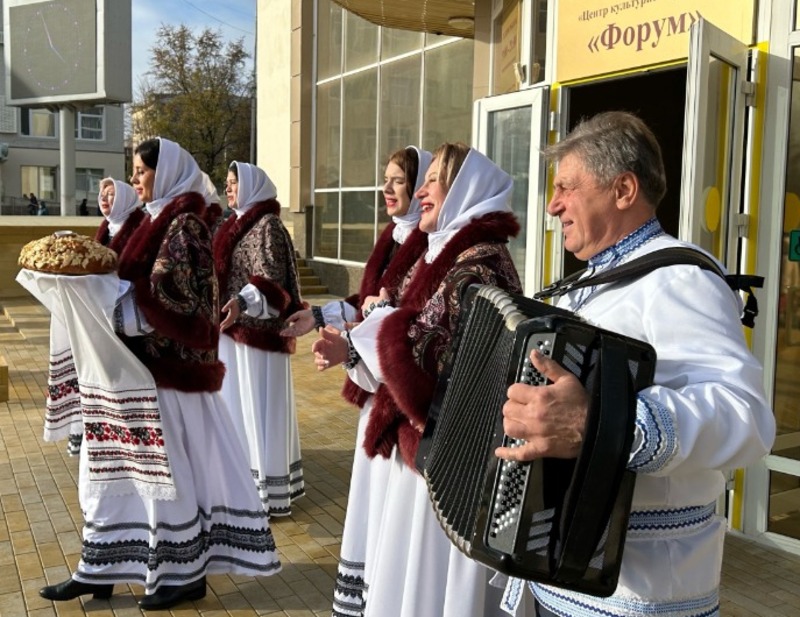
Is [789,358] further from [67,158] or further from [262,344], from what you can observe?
[67,158]

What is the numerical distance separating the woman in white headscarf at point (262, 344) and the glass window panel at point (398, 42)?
903 cm

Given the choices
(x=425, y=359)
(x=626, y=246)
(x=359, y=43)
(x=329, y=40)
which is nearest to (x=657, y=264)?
(x=626, y=246)

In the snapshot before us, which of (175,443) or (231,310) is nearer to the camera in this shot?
(175,443)

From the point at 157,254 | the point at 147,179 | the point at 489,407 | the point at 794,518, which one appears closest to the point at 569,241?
the point at 489,407

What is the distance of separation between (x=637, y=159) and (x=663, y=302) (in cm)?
36

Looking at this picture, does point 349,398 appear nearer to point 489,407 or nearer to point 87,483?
point 87,483

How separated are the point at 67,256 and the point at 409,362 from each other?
1598 mm

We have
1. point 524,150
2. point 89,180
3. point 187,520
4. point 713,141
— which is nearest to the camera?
point 187,520

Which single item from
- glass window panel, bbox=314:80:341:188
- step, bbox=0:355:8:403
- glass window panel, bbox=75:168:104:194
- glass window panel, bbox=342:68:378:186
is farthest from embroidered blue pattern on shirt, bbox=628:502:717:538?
glass window panel, bbox=75:168:104:194

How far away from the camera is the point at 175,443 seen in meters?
3.72

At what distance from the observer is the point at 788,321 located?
14.6ft

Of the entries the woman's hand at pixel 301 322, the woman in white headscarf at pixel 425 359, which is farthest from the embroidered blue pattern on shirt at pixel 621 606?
the woman's hand at pixel 301 322

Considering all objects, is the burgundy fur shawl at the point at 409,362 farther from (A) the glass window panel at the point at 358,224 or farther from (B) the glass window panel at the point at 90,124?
(B) the glass window panel at the point at 90,124

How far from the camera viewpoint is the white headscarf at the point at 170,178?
12.6ft
